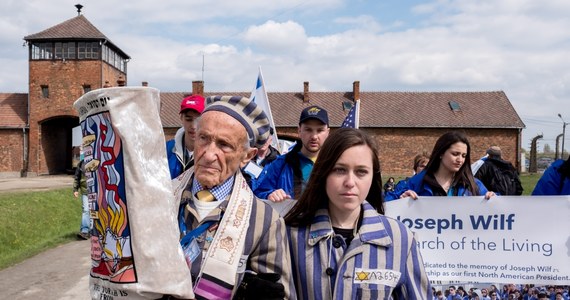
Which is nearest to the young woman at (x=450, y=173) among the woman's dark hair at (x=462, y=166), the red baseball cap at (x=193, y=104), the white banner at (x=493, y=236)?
the woman's dark hair at (x=462, y=166)

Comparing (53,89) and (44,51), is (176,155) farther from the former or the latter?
(44,51)

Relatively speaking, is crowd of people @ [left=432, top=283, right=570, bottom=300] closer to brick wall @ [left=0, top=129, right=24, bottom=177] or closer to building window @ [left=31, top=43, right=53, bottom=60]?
brick wall @ [left=0, top=129, right=24, bottom=177]

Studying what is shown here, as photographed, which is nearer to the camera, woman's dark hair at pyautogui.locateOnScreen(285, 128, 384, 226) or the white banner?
woman's dark hair at pyautogui.locateOnScreen(285, 128, 384, 226)

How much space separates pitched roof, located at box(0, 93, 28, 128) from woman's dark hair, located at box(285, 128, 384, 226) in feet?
133

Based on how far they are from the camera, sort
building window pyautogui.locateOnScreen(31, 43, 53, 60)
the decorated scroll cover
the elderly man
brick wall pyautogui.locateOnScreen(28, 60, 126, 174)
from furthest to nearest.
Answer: building window pyautogui.locateOnScreen(31, 43, 53, 60) < brick wall pyautogui.locateOnScreen(28, 60, 126, 174) < the elderly man < the decorated scroll cover

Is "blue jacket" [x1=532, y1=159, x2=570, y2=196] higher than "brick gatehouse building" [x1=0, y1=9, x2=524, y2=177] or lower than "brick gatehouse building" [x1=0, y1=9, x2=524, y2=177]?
lower

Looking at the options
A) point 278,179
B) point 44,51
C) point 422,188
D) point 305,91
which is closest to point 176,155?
point 278,179

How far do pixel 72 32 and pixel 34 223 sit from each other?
29003 mm

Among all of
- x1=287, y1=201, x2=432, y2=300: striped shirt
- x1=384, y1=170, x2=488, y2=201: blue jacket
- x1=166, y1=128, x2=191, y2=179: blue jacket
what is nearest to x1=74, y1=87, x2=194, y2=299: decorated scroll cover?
x1=287, y1=201, x2=432, y2=300: striped shirt

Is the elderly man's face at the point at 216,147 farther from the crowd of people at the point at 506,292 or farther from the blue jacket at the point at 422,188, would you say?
the blue jacket at the point at 422,188

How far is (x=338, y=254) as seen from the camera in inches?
90.1

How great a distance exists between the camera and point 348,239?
2.35 metres

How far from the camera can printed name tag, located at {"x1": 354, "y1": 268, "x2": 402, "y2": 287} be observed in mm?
2203

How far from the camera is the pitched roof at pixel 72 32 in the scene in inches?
1506
